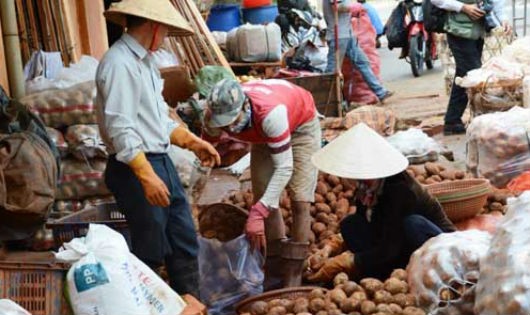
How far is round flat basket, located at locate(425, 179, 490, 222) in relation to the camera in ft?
21.0

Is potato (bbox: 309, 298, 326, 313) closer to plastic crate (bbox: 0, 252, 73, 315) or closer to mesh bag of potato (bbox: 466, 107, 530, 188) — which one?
plastic crate (bbox: 0, 252, 73, 315)

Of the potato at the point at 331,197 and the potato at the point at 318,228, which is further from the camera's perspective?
the potato at the point at 331,197

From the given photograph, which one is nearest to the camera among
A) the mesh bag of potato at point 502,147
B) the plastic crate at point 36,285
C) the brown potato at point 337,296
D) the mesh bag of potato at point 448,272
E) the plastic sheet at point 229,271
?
the plastic crate at point 36,285

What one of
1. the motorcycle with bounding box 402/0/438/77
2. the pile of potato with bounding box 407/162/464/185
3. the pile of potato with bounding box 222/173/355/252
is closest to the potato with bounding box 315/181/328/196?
the pile of potato with bounding box 222/173/355/252

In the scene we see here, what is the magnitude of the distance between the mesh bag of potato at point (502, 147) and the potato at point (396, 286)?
2.96 m

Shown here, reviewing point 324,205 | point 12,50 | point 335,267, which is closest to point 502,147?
point 324,205

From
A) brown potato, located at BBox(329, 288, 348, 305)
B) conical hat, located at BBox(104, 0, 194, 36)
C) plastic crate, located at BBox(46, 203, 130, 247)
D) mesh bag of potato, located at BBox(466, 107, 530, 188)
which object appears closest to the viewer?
conical hat, located at BBox(104, 0, 194, 36)

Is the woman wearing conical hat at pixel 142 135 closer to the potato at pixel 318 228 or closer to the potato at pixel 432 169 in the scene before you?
the potato at pixel 318 228

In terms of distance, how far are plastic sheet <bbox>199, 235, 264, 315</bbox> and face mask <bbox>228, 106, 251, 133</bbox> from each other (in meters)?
0.66

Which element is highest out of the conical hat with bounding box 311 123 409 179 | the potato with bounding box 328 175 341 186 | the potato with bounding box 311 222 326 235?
the conical hat with bounding box 311 123 409 179

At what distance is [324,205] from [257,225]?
1.35m

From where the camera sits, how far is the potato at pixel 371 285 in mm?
5215

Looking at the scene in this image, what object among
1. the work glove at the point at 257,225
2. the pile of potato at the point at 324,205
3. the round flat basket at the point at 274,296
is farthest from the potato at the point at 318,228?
the round flat basket at the point at 274,296

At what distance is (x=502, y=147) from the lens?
25.8 feet
